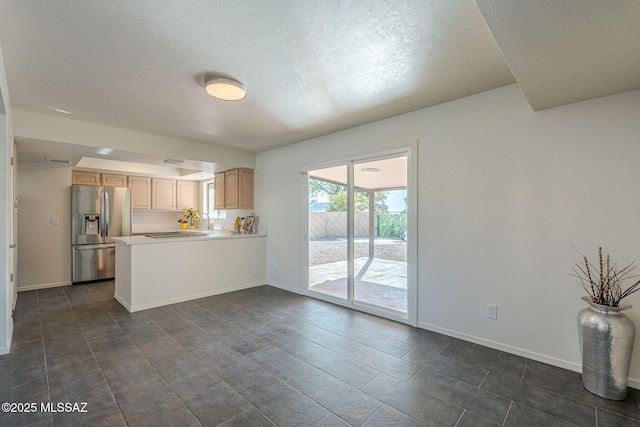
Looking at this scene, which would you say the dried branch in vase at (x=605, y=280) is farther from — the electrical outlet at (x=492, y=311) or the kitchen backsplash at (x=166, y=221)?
the kitchen backsplash at (x=166, y=221)

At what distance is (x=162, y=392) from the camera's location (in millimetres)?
1946

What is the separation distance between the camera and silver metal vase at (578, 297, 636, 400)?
1838 millimetres

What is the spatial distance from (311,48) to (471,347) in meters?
2.78

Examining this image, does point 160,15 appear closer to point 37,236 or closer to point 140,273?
point 140,273

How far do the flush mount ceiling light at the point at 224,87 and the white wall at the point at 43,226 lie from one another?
4158 millimetres

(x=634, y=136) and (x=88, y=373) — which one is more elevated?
(x=634, y=136)

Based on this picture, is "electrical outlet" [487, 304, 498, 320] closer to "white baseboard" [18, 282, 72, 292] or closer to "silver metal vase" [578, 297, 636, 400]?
"silver metal vase" [578, 297, 636, 400]

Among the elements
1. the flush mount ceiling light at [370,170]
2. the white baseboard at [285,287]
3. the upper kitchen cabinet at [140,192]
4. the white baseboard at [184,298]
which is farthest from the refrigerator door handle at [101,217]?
the flush mount ceiling light at [370,170]

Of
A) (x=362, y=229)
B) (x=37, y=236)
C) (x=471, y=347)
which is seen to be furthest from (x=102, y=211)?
(x=471, y=347)

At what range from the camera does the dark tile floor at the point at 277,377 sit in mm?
1715

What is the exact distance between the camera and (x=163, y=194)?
21.3 ft

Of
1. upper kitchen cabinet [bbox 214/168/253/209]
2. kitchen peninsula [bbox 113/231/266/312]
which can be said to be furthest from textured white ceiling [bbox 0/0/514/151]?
upper kitchen cabinet [bbox 214/168/253/209]

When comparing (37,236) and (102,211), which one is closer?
(37,236)

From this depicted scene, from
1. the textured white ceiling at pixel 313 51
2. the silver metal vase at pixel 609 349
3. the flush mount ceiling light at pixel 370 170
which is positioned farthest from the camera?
the flush mount ceiling light at pixel 370 170
